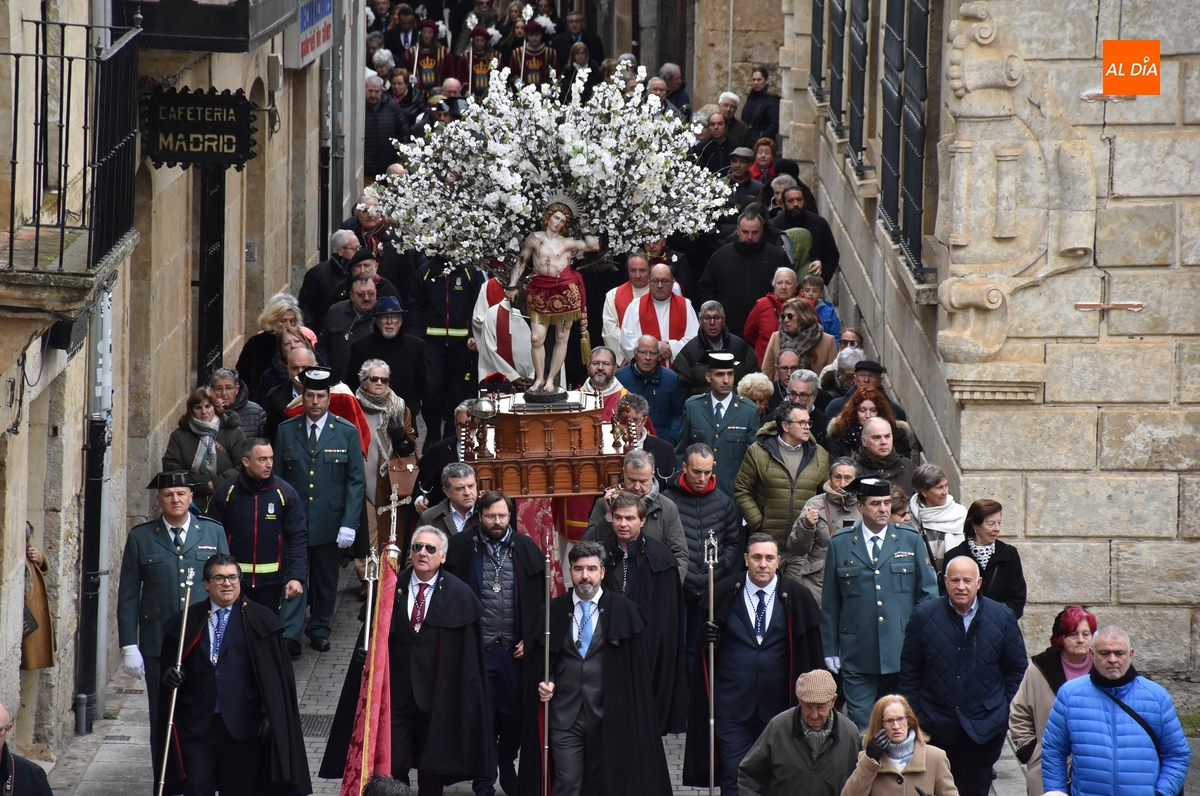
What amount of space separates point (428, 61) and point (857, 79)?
14.2 metres

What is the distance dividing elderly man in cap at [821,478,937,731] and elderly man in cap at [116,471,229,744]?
348 cm

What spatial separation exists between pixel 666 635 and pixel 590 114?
169 inches

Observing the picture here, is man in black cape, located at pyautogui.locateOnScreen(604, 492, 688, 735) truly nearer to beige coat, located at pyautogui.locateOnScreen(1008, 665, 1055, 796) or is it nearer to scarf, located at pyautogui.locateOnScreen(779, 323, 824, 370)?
beige coat, located at pyautogui.locateOnScreen(1008, 665, 1055, 796)

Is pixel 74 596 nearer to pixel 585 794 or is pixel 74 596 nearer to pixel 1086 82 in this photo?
pixel 585 794

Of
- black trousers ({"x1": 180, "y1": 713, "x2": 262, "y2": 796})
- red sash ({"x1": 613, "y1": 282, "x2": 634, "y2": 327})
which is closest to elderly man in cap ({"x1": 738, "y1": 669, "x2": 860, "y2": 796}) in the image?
black trousers ({"x1": 180, "y1": 713, "x2": 262, "y2": 796})

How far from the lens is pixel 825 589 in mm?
11297

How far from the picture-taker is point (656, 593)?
11219 millimetres

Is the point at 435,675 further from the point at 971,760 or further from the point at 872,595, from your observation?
the point at 971,760

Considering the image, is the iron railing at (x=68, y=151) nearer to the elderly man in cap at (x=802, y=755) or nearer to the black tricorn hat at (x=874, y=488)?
the elderly man in cap at (x=802, y=755)

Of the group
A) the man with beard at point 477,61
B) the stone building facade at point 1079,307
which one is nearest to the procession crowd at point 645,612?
the stone building facade at point 1079,307

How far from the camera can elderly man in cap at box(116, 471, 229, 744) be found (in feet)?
37.4

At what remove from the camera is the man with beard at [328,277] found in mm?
17469

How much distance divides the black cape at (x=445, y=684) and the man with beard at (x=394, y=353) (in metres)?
4.74

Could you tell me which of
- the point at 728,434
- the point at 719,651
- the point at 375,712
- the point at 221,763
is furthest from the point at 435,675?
the point at 728,434
